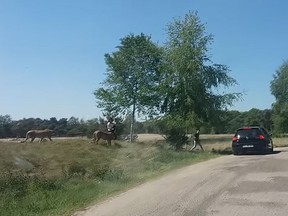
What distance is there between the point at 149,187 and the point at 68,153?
8.66 meters

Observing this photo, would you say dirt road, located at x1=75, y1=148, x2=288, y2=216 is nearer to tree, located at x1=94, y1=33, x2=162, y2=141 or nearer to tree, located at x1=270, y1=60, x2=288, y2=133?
tree, located at x1=94, y1=33, x2=162, y2=141

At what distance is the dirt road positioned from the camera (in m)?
9.07

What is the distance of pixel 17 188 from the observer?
1334cm

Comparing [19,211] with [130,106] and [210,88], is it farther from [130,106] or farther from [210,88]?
[130,106]

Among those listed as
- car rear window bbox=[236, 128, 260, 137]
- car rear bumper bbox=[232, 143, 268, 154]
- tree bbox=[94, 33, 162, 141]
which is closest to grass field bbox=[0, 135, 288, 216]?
car rear bumper bbox=[232, 143, 268, 154]

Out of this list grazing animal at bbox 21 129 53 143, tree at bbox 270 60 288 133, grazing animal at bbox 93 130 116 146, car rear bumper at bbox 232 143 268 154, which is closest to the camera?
car rear bumper at bbox 232 143 268 154

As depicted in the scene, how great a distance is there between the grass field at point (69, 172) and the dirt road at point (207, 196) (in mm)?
943

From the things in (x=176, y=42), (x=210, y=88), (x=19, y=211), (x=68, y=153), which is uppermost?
(x=176, y=42)

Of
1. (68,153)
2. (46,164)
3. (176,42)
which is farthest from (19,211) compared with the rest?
(176,42)

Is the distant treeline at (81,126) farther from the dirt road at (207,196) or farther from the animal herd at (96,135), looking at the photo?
the dirt road at (207,196)

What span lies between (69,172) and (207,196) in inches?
276

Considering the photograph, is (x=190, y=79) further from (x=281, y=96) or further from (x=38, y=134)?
(x=281, y=96)

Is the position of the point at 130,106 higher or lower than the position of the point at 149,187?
higher

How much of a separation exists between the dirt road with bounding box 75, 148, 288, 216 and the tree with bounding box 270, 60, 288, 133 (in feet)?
231
